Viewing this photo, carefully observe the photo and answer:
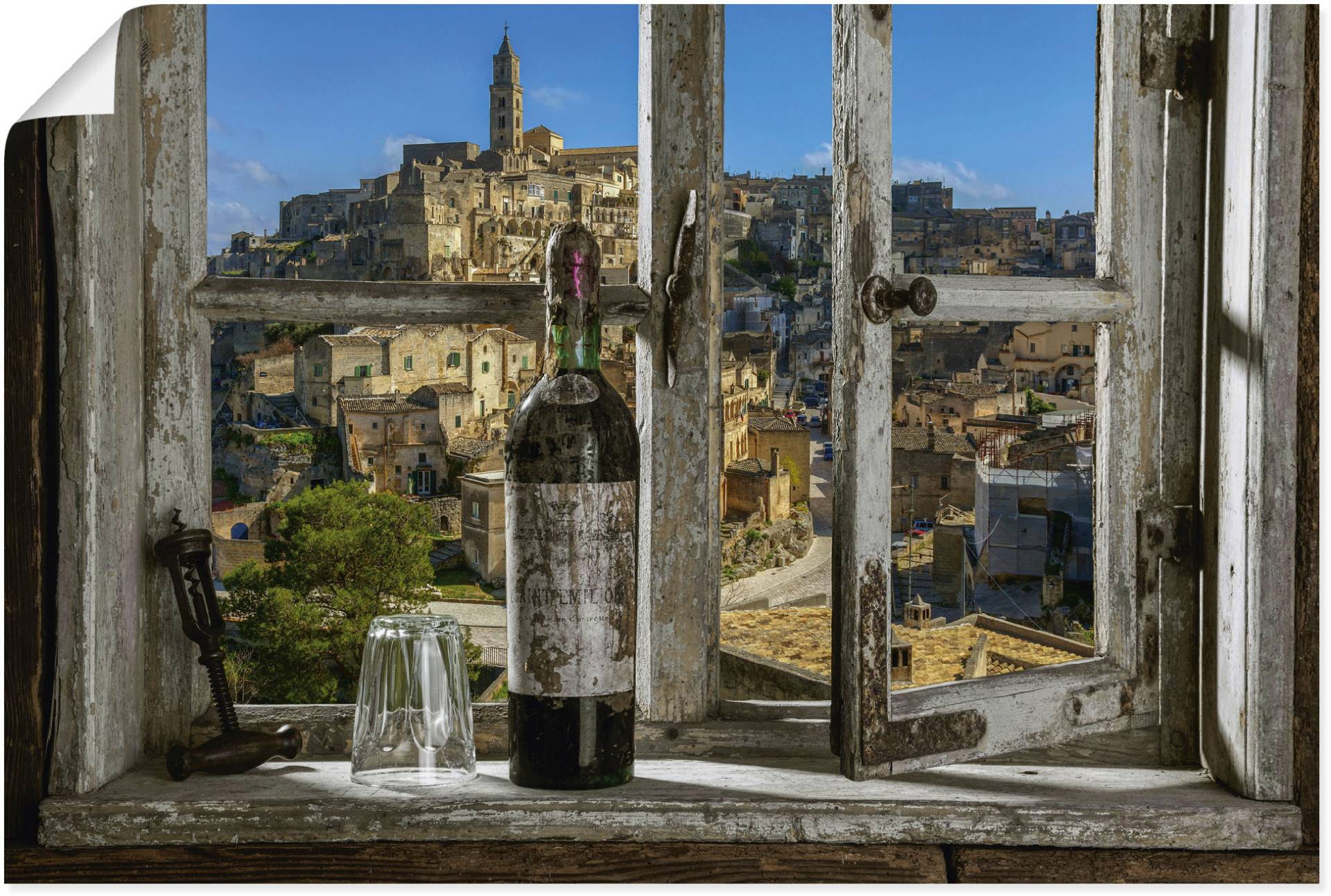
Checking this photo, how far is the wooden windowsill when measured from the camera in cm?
120

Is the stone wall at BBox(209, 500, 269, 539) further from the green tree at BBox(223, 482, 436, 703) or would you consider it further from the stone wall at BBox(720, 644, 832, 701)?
the stone wall at BBox(720, 644, 832, 701)

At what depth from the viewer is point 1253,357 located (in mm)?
1247

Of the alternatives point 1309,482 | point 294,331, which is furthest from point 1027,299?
point 294,331

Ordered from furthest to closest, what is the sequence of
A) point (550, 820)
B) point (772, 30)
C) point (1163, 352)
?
point (772, 30), point (1163, 352), point (550, 820)

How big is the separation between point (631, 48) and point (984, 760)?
1.04 meters

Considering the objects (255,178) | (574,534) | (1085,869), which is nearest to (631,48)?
(255,178)

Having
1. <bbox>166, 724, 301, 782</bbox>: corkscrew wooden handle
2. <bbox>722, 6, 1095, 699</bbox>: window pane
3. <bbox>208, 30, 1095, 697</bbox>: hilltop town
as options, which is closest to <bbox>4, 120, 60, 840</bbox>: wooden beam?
<bbox>166, 724, 301, 782</bbox>: corkscrew wooden handle

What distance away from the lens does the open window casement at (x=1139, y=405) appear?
1194 mm

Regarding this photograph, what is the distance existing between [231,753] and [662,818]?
503 millimetres

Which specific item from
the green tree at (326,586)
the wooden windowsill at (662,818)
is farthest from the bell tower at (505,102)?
the wooden windowsill at (662,818)

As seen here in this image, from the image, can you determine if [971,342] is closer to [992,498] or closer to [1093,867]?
[992,498]

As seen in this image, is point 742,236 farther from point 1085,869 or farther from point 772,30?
point 1085,869

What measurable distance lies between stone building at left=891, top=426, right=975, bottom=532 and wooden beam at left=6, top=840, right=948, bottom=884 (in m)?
0.49

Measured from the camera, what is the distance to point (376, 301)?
138 centimetres
